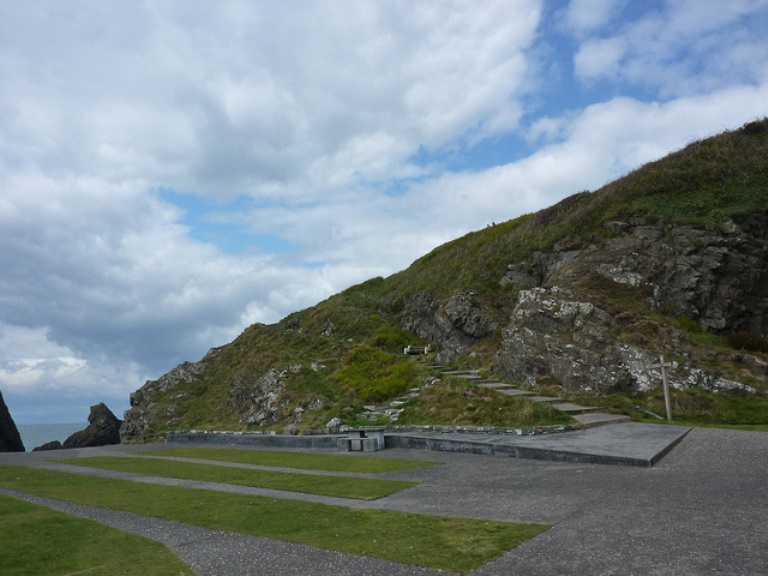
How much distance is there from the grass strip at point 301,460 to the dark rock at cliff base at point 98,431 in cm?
1471

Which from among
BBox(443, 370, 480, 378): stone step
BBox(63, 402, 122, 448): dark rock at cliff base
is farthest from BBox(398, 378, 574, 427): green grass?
BBox(63, 402, 122, 448): dark rock at cliff base

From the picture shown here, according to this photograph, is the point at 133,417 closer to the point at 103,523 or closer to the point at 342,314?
the point at 342,314

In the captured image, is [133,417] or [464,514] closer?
[464,514]

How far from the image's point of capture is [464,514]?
9047 mm

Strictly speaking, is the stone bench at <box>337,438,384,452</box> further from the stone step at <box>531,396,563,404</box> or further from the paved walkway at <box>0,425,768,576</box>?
the stone step at <box>531,396,563,404</box>

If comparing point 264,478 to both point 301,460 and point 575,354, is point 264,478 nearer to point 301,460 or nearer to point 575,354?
point 301,460

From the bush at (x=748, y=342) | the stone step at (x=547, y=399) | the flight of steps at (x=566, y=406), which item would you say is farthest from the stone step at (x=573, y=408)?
the bush at (x=748, y=342)

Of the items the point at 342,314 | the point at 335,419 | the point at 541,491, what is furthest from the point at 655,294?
the point at 342,314

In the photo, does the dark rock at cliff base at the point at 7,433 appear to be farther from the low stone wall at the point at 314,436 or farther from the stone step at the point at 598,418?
the stone step at the point at 598,418

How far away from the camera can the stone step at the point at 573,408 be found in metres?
18.8

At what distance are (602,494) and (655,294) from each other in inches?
680

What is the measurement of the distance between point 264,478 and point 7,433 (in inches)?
1133

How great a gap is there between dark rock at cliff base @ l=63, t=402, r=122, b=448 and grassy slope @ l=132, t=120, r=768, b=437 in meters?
6.63

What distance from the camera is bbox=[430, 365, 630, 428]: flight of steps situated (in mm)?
17969
